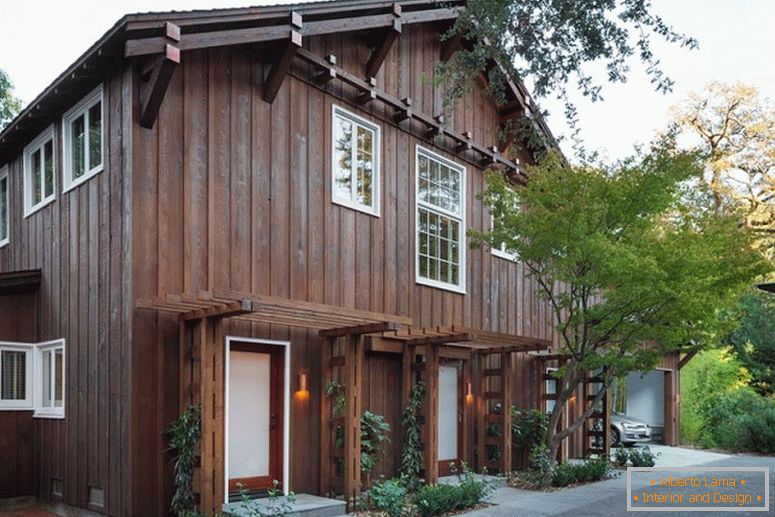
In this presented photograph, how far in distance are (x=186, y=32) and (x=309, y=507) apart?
5.71m

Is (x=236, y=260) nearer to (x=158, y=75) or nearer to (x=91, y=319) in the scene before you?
(x=91, y=319)

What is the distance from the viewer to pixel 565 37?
782 cm

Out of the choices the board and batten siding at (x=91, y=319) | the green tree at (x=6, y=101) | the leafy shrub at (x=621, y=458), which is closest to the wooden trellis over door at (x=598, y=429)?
the leafy shrub at (x=621, y=458)

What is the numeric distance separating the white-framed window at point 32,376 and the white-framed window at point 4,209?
2.48 metres

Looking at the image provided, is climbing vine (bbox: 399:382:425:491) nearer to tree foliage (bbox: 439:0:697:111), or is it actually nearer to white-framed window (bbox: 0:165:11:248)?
tree foliage (bbox: 439:0:697:111)

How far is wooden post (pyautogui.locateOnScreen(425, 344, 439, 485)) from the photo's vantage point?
11188mm

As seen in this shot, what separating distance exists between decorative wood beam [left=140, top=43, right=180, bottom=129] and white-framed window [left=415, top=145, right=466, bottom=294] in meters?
5.17

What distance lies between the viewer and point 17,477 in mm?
10055

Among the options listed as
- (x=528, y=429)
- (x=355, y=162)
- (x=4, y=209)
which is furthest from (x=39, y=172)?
(x=528, y=429)

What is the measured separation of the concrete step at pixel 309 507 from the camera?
8.47 metres

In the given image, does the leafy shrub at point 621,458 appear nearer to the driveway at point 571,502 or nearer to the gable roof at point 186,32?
the driveway at point 571,502

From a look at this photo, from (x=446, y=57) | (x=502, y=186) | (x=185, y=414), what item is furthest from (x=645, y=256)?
(x=185, y=414)

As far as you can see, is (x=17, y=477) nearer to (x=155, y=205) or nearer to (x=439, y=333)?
(x=155, y=205)

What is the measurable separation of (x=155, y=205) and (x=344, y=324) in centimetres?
290
